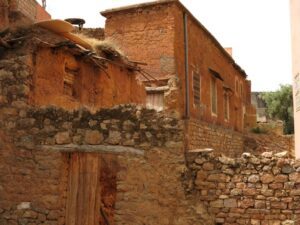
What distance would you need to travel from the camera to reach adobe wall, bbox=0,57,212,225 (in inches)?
245

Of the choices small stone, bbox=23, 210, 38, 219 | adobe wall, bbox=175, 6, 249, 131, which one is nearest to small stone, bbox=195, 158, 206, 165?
small stone, bbox=23, 210, 38, 219

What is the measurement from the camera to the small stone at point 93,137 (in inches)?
259

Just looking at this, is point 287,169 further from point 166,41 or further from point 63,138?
point 166,41

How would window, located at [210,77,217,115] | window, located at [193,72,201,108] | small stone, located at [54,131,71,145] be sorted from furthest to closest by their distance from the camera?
window, located at [210,77,217,115], window, located at [193,72,201,108], small stone, located at [54,131,71,145]

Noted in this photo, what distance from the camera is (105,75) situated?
1152 centimetres

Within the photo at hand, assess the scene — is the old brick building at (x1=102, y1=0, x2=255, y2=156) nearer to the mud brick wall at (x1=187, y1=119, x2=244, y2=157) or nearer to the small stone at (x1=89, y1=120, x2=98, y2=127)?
the mud brick wall at (x1=187, y1=119, x2=244, y2=157)

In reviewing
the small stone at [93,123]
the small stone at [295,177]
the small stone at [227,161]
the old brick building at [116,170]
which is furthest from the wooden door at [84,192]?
the small stone at [295,177]

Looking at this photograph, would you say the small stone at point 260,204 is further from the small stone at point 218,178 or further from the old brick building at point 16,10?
the old brick building at point 16,10

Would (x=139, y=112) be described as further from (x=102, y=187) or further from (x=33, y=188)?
(x=33, y=188)

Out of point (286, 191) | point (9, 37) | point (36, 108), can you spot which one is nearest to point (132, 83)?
point (9, 37)

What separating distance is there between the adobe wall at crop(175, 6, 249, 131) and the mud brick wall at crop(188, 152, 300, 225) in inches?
333

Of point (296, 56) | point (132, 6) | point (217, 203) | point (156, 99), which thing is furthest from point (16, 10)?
point (217, 203)

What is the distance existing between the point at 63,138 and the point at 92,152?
0.55 meters

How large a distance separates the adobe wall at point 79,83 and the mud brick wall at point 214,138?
255cm
